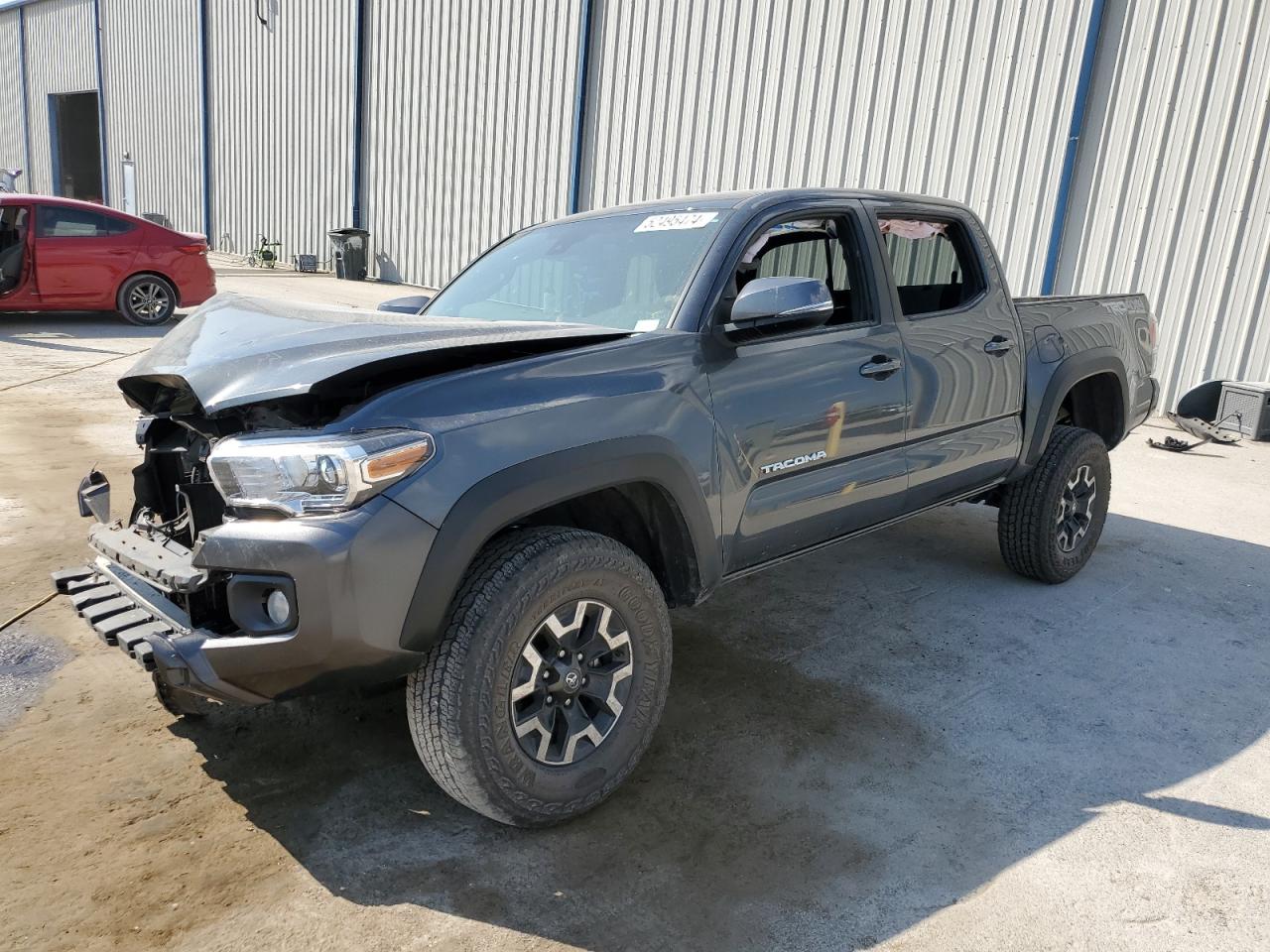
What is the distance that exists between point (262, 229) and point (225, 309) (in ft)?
67.0

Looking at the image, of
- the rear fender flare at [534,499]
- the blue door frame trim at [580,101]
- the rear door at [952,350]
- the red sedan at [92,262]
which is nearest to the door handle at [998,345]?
the rear door at [952,350]

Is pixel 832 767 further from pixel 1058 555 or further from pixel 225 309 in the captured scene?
pixel 225 309

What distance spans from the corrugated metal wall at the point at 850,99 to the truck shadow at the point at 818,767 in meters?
6.38

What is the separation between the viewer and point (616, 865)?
2.53 meters

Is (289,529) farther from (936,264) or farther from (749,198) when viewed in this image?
(936,264)

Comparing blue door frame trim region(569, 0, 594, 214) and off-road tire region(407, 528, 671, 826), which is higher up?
blue door frame trim region(569, 0, 594, 214)

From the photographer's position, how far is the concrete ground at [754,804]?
7.61ft

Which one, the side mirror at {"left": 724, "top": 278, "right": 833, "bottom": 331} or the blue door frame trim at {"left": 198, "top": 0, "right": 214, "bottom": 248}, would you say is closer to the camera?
the side mirror at {"left": 724, "top": 278, "right": 833, "bottom": 331}

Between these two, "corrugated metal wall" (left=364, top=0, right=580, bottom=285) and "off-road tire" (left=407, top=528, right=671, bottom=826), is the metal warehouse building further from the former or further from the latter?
"off-road tire" (left=407, top=528, right=671, bottom=826)

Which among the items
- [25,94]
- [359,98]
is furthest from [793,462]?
[25,94]

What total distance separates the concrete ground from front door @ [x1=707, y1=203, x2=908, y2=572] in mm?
671

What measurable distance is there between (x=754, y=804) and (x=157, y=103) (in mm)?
27458

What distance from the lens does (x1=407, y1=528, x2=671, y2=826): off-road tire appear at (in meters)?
2.39

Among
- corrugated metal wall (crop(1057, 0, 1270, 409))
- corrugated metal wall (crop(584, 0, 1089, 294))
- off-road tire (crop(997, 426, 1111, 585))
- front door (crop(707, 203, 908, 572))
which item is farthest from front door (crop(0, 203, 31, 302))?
corrugated metal wall (crop(1057, 0, 1270, 409))
